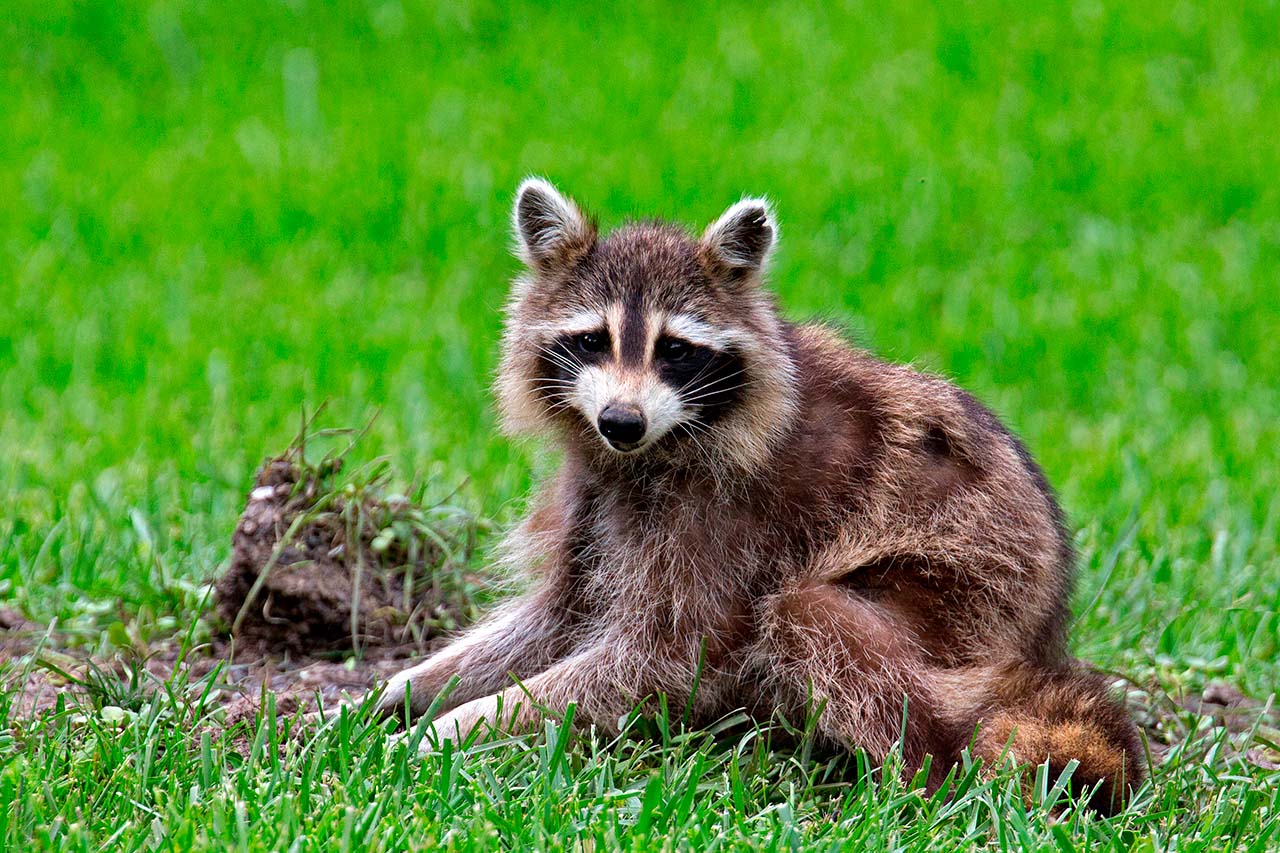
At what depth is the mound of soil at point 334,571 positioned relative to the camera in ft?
16.7

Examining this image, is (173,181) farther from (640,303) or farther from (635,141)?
(640,303)

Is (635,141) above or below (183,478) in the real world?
above

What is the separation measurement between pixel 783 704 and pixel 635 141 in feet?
23.7

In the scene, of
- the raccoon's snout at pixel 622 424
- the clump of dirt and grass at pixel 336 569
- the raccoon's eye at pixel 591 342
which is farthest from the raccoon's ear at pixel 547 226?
the clump of dirt and grass at pixel 336 569

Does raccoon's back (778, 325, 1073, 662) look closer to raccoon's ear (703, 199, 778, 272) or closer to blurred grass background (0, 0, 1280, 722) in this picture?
raccoon's ear (703, 199, 778, 272)

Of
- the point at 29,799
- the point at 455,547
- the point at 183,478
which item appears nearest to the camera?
the point at 29,799

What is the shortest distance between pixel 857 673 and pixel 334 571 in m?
1.83

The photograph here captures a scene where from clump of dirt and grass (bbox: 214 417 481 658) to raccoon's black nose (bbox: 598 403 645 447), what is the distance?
1.28 metres

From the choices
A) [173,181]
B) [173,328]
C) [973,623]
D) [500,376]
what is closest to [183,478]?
[500,376]

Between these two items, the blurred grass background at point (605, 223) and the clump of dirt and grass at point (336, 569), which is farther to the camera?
the blurred grass background at point (605, 223)

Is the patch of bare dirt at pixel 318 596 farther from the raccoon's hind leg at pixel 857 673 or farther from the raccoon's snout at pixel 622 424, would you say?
the raccoon's hind leg at pixel 857 673

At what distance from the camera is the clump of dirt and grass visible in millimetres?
5098

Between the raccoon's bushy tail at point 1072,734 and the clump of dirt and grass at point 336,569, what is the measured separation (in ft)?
6.50

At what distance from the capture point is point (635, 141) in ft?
36.5
